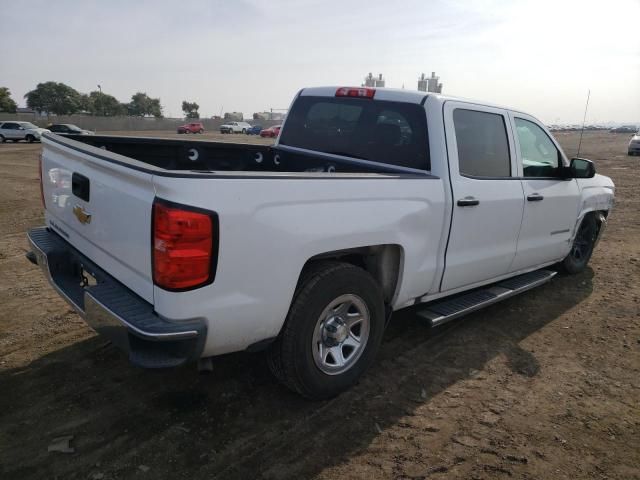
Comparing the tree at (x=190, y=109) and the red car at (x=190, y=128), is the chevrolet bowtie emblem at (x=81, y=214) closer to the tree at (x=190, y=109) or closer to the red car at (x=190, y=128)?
the red car at (x=190, y=128)

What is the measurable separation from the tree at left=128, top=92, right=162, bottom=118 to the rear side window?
330ft

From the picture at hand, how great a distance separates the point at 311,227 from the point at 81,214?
1.46 m

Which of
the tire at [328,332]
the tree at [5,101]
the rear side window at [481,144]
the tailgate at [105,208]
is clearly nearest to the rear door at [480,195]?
the rear side window at [481,144]

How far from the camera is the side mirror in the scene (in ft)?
15.1

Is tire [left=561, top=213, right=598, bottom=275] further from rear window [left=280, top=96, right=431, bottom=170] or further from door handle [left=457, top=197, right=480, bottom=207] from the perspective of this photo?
rear window [left=280, top=96, right=431, bottom=170]

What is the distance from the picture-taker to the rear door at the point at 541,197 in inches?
167

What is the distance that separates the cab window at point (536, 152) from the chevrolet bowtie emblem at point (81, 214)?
11.5 ft

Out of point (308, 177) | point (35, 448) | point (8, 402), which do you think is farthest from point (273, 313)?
point (8, 402)

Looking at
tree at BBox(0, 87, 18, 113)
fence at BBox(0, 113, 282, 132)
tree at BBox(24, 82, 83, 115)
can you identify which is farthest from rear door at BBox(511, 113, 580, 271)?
tree at BBox(24, 82, 83, 115)

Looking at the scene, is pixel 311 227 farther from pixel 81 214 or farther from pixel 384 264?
pixel 81 214

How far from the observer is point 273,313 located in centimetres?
259

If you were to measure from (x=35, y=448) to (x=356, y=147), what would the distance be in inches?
118

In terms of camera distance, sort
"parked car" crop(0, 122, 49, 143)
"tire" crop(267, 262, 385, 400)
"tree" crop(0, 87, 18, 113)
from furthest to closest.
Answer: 1. "tree" crop(0, 87, 18, 113)
2. "parked car" crop(0, 122, 49, 143)
3. "tire" crop(267, 262, 385, 400)

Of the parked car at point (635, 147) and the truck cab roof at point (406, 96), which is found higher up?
the truck cab roof at point (406, 96)
